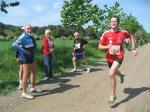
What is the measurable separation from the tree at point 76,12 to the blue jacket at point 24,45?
24641mm

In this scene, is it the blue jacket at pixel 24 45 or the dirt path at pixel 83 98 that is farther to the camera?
the blue jacket at pixel 24 45

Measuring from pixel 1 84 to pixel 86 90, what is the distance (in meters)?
3.00

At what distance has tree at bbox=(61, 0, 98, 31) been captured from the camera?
37219 mm

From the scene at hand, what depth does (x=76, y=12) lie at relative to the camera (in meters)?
37.6

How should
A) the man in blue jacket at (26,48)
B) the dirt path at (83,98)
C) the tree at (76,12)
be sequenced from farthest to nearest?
the tree at (76,12)
the man in blue jacket at (26,48)
the dirt path at (83,98)

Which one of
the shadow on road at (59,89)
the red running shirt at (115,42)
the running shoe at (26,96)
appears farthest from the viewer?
the shadow on road at (59,89)

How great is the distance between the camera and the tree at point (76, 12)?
3722 cm

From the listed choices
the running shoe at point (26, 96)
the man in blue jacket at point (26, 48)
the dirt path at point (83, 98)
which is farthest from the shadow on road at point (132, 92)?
the man in blue jacket at point (26, 48)

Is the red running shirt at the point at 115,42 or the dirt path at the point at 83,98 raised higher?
the red running shirt at the point at 115,42

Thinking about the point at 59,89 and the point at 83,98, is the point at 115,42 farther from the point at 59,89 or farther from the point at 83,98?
the point at 59,89

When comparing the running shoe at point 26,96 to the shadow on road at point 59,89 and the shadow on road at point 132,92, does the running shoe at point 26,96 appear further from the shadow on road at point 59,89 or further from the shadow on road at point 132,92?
the shadow on road at point 132,92

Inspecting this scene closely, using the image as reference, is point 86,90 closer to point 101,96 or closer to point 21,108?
point 101,96

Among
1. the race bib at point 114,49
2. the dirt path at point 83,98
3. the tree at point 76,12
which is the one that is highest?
the tree at point 76,12

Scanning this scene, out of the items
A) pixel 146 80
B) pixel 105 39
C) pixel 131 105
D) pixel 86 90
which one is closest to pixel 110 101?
pixel 131 105
